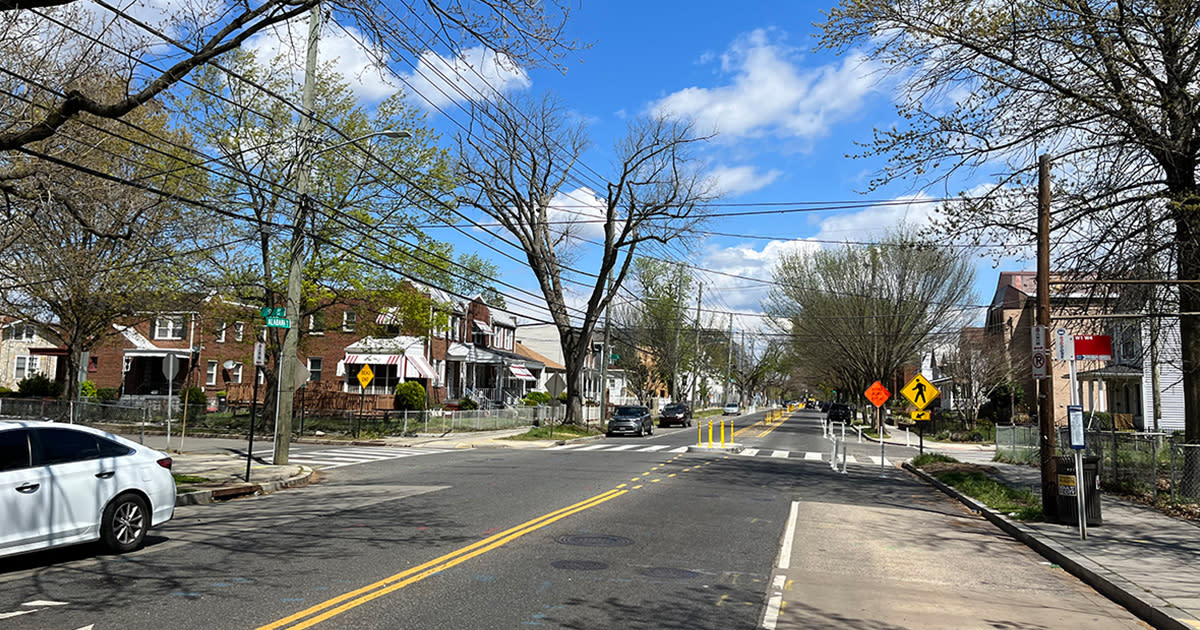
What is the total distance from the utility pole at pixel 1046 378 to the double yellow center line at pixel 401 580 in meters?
7.47

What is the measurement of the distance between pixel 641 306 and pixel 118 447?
62754 millimetres

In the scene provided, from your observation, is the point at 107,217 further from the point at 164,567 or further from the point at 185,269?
the point at 164,567

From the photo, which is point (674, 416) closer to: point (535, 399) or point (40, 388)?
point (535, 399)

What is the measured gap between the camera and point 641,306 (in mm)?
71812

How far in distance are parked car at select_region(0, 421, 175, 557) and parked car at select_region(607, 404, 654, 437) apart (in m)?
32.4

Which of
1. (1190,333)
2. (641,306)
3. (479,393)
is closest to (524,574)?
(1190,333)

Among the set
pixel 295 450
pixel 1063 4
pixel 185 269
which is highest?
pixel 1063 4

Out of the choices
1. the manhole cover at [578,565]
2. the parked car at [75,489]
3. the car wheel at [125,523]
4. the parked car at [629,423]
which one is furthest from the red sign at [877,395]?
the car wheel at [125,523]

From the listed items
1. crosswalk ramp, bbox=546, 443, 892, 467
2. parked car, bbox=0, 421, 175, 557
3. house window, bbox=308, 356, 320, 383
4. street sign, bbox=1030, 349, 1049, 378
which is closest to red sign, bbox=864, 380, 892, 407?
crosswalk ramp, bbox=546, 443, 892, 467

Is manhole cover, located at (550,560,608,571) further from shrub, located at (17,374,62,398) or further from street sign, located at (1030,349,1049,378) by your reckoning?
shrub, located at (17,374,62,398)

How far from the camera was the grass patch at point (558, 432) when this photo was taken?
120 feet

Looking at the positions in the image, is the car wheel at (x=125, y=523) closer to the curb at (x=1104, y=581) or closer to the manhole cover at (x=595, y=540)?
the manhole cover at (x=595, y=540)

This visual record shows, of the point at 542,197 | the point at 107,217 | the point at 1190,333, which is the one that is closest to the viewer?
the point at 1190,333

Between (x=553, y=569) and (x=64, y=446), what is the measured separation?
5.40 meters
